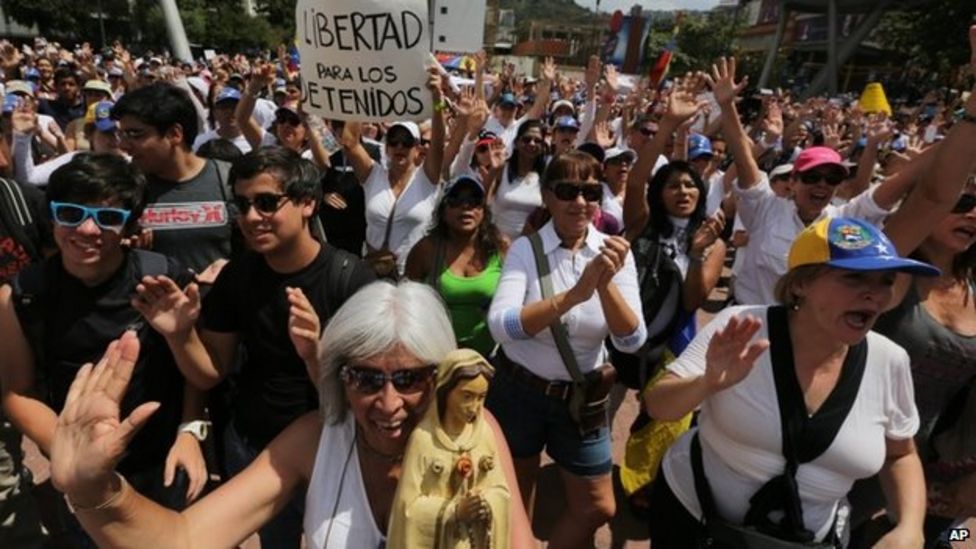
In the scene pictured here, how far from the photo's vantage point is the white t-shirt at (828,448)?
1767 millimetres

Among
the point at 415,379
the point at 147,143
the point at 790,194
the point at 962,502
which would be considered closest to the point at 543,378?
the point at 415,379

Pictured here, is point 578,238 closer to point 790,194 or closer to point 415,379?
point 415,379

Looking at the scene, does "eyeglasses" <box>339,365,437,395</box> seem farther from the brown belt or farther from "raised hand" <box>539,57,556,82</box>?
"raised hand" <box>539,57,556,82</box>

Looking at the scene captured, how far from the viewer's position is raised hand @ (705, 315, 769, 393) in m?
1.64

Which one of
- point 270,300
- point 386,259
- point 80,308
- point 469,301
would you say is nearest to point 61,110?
point 386,259

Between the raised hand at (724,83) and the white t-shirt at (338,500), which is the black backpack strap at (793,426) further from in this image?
the raised hand at (724,83)

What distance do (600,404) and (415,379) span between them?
3.59 feet

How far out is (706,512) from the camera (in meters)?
1.96

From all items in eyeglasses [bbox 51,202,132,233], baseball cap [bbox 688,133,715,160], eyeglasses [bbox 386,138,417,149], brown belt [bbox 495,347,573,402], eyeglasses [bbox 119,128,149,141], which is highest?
eyeglasses [bbox 119,128,149,141]

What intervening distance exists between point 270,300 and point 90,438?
800 millimetres

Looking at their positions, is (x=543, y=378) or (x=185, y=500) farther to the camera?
(x=543, y=378)

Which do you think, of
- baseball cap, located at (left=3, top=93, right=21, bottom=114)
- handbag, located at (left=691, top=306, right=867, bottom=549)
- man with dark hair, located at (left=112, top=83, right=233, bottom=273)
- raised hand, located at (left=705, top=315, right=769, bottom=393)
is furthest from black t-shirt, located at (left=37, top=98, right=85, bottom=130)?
handbag, located at (left=691, top=306, right=867, bottom=549)

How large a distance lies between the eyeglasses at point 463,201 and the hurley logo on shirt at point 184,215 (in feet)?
3.61

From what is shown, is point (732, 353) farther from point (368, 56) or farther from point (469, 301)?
point (368, 56)
